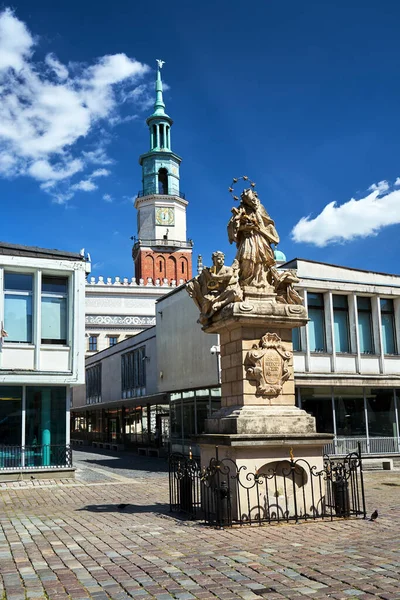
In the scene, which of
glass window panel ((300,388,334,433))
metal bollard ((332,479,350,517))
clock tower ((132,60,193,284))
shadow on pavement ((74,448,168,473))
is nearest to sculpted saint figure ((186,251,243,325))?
metal bollard ((332,479,350,517))

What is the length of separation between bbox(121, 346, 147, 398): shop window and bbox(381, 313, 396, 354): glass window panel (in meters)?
12.8

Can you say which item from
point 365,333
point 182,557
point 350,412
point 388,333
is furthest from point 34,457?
point 388,333

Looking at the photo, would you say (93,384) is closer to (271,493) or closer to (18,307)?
(18,307)

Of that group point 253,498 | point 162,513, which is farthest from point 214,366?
point 253,498

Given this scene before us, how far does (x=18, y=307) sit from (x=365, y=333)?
1475 cm

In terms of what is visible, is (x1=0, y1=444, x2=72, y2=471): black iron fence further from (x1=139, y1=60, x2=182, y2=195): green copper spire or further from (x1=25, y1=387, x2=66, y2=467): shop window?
(x1=139, y1=60, x2=182, y2=195): green copper spire

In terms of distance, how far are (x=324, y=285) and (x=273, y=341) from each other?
49.8 feet

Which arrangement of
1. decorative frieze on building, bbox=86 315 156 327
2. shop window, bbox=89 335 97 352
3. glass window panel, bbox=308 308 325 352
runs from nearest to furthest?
glass window panel, bbox=308 308 325 352 < shop window, bbox=89 335 97 352 < decorative frieze on building, bbox=86 315 156 327

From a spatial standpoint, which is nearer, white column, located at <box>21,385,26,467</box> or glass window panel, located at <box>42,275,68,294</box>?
white column, located at <box>21,385,26,467</box>

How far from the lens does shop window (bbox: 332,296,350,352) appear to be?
2814 cm

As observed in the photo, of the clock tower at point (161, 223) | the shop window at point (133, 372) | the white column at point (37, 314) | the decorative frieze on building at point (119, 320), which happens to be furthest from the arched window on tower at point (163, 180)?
the white column at point (37, 314)

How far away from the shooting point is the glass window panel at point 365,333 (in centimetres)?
2867

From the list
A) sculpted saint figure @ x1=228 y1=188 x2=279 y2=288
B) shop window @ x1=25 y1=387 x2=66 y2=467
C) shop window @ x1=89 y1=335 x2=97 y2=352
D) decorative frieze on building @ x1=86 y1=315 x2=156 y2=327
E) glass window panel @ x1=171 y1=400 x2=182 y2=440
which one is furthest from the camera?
decorative frieze on building @ x1=86 y1=315 x2=156 y2=327

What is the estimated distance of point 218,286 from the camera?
13320 millimetres
